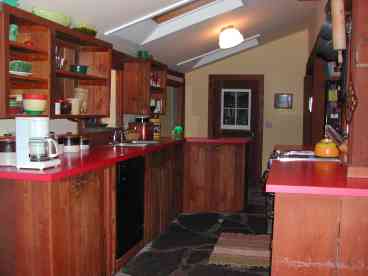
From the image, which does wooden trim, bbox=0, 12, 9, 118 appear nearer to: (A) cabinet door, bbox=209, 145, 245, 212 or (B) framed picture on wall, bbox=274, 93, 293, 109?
(A) cabinet door, bbox=209, 145, 245, 212

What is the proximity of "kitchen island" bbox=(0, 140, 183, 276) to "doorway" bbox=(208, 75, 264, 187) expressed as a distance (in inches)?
188

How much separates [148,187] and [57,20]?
5.41 ft

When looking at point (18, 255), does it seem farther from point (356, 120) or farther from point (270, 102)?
point (270, 102)

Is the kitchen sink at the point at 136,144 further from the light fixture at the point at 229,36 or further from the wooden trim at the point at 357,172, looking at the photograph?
the wooden trim at the point at 357,172

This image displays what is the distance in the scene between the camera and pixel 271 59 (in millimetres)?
7535

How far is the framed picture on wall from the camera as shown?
24.6 feet

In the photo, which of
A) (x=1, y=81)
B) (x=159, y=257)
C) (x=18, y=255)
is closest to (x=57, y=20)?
(x=1, y=81)

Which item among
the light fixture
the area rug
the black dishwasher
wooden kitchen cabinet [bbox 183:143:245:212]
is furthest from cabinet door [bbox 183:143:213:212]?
the black dishwasher

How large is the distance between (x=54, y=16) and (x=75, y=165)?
44.1 inches

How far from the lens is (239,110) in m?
7.70

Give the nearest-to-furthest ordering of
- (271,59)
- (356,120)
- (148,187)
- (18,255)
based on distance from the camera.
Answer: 1. (356,120)
2. (18,255)
3. (148,187)
4. (271,59)

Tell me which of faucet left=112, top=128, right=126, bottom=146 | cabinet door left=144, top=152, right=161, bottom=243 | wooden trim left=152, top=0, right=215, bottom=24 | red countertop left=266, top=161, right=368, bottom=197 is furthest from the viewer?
wooden trim left=152, top=0, right=215, bottom=24

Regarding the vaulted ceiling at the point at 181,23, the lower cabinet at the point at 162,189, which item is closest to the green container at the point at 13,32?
the vaulted ceiling at the point at 181,23

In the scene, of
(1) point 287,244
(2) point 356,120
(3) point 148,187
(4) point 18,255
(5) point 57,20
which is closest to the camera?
(1) point 287,244
